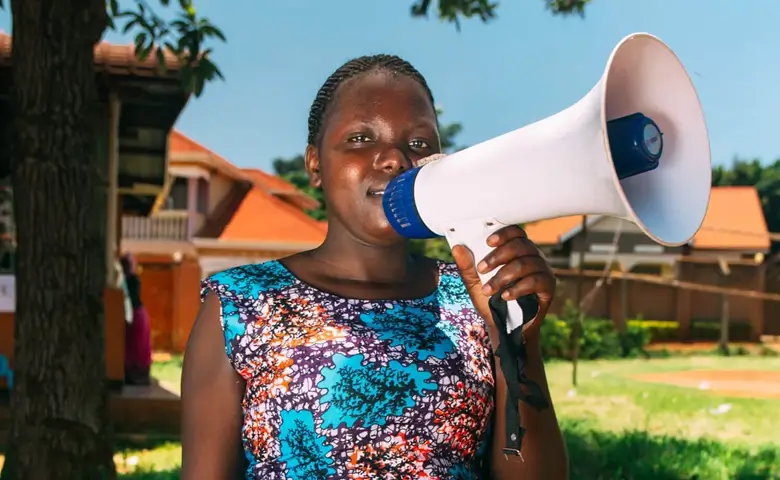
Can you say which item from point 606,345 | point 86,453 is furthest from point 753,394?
point 86,453

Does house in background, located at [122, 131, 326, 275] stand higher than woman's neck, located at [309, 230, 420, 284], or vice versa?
woman's neck, located at [309, 230, 420, 284]

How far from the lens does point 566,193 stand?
3.88ft

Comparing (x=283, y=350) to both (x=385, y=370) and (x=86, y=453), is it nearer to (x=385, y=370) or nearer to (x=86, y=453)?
(x=385, y=370)

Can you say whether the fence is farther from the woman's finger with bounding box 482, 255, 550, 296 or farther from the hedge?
the woman's finger with bounding box 482, 255, 550, 296

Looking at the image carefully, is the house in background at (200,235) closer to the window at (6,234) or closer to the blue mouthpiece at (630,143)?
the window at (6,234)

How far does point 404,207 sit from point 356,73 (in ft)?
0.92

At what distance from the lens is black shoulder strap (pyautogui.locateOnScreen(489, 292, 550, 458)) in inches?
51.8

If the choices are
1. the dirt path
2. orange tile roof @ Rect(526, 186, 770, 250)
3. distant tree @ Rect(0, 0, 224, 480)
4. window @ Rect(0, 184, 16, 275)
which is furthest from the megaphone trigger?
orange tile roof @ Rect(526, 186, 770, 250)

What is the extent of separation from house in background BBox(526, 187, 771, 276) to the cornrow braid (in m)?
24.4

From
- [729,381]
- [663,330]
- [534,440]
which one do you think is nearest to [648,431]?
[534,440]

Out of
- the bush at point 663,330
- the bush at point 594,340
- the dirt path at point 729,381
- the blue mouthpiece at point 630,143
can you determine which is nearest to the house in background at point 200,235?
the bush at point 594,340

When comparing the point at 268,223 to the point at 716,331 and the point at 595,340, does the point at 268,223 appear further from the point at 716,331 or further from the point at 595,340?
the point at 716,331

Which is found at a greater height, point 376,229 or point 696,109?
point 696,109

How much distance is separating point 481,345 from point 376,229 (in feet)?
0.80
